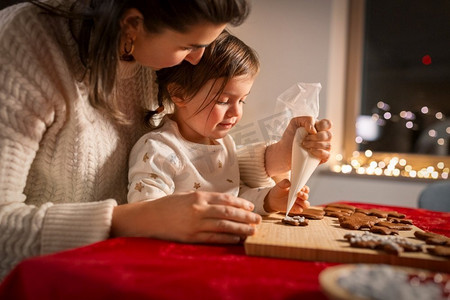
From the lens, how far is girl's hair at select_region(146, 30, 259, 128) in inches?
46.0

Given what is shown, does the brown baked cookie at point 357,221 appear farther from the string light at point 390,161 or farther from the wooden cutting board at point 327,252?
the string light at point 390,161

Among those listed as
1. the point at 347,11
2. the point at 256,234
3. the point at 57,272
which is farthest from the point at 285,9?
the point at 57,272

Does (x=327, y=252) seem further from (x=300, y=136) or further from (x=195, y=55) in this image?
(x=195, y=55)

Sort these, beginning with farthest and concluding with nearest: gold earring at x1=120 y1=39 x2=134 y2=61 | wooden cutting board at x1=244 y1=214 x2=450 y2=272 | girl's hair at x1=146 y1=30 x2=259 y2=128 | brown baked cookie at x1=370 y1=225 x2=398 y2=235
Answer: girl's hair at x1=146 y1=30 x2=259 y2=128, gold earring at x1=120 y1=39 x2=134 y2=61, brown baked cookie at x1=370 y1=225 x2=398 y2=235, wooden cutting board at x1=244 y1=214 x2=450 y2=272

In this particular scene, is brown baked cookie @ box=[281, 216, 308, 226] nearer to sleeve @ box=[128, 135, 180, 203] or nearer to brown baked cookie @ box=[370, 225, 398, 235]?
brown baked cookie @ box=[370, 225, 398, 235]

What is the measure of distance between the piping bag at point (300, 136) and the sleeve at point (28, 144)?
40 cm

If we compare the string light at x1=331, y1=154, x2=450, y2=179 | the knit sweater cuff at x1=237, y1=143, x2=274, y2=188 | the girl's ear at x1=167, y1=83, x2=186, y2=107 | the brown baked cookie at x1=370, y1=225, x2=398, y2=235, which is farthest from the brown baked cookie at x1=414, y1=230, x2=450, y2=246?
the string light at x1=331, y1=154, x2=450, y2=179

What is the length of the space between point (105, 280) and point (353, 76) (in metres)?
2.97

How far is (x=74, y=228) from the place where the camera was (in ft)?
2.65

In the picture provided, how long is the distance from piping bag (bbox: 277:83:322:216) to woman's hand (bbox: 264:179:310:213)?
1.3 inches

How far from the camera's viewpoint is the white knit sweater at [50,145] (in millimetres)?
815

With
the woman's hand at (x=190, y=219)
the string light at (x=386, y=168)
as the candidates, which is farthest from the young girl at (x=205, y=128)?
the string light at (x=386, y=168)

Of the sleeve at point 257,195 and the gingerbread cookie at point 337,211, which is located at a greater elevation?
the sleeve at point 257,195

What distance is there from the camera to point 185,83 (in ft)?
3.91
